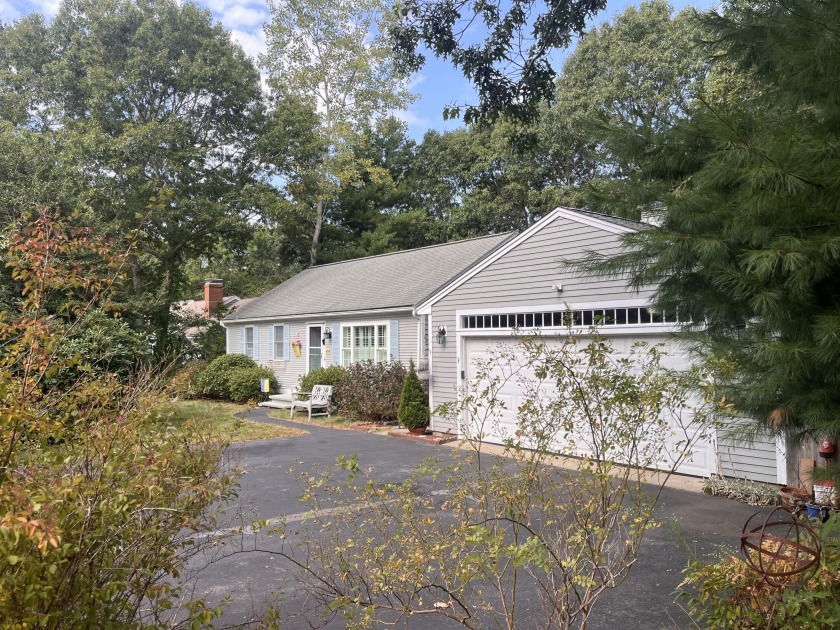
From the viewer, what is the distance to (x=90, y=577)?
2443 mm

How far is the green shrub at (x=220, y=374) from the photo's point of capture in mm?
21484

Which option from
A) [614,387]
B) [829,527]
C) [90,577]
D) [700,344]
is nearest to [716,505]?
[700,344]

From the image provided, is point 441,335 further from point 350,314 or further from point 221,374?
point 221,374

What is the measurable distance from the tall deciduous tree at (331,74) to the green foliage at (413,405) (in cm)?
1744

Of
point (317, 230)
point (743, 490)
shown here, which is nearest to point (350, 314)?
point (743, 490)

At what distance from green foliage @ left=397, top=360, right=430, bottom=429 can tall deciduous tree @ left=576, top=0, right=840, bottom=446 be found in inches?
402

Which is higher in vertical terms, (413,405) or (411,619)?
(413,405)

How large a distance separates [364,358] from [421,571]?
15.2 meters

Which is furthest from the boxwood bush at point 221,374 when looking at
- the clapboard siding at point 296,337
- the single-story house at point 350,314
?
the single-story house at point 350,314

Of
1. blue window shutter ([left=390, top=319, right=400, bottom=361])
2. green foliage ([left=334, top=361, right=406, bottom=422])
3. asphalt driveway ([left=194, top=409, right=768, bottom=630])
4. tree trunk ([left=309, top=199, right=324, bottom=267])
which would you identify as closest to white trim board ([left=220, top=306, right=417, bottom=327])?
blue window shutter ([left=390, top=319, right=400, bottom=361])

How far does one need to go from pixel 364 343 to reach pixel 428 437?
215 inches

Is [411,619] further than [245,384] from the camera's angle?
No

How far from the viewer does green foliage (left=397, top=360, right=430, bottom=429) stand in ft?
46.4

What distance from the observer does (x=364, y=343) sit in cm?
1825
